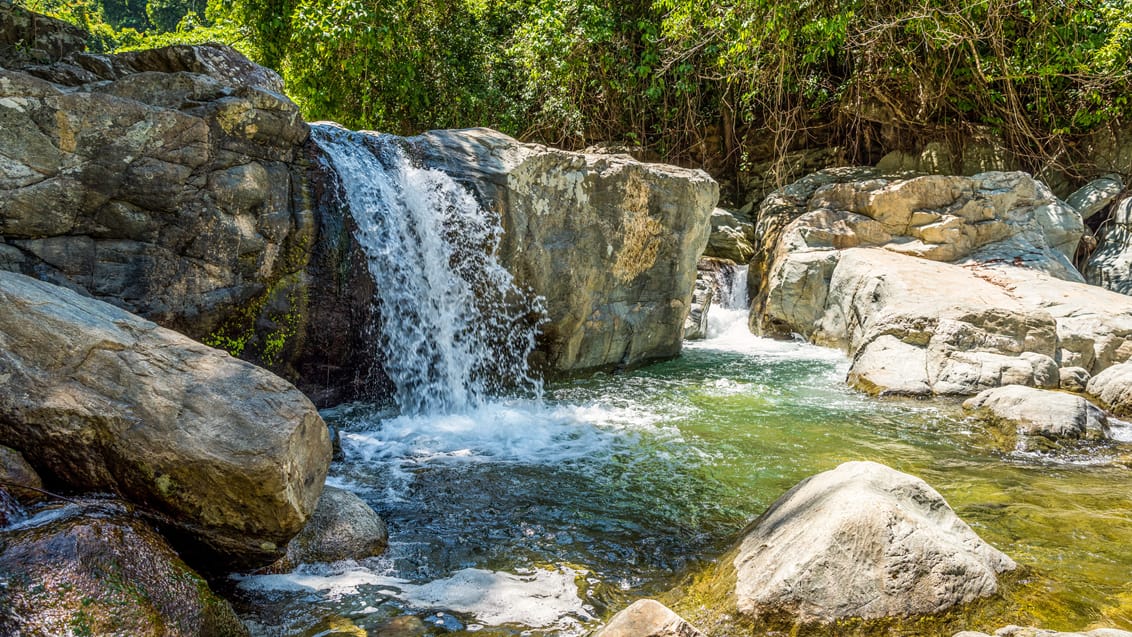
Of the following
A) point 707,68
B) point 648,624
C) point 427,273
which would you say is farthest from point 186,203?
point 707,68

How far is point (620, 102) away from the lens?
1321 centimetres

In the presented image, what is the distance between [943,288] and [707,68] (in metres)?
6.40

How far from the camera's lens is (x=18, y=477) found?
2.26m

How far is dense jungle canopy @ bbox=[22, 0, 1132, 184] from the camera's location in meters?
9.75

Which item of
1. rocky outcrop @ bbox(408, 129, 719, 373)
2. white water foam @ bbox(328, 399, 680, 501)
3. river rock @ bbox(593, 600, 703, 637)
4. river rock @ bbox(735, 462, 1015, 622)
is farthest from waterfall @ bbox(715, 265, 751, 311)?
river rock @ bbox(593, 600, 703, 637)

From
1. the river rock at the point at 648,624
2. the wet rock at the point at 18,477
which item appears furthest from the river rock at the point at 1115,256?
the wet rock at the point at 18,477

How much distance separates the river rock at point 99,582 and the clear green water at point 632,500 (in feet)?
1.28

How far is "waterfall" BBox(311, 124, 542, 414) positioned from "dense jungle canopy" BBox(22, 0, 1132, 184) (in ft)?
17.9

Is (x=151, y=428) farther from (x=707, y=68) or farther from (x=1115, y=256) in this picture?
(x=1115, y=256)

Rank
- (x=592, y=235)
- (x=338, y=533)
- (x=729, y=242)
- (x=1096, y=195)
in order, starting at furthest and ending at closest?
(x=729, y=242), (x=1096, y=195), (x=592, y=235), (x=338, y=533)

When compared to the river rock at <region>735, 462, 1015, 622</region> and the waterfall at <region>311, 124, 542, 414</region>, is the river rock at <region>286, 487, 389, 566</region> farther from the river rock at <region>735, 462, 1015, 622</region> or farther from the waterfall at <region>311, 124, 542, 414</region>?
the waterfall at <region>311, 124, 542, 414</region>

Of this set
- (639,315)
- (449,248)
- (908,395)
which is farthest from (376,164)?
(908,395)

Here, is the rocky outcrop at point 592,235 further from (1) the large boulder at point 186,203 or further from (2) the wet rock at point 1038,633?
(2) the wet rock at point 1038,633

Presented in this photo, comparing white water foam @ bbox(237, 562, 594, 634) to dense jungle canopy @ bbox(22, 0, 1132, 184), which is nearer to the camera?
white water foam @ bbox(237, 562, 594, 634)
